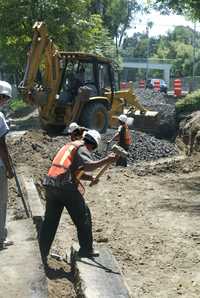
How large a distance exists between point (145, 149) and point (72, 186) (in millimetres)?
11570

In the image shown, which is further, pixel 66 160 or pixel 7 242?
pixel 7 242

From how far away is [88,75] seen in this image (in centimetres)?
1953

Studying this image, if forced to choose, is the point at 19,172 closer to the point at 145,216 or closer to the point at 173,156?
the point at 145,216

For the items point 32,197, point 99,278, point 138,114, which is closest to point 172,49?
point 138,114

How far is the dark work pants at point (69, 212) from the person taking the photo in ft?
23.7

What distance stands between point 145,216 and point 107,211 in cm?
89

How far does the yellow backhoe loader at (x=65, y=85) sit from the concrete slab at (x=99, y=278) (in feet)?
38.2

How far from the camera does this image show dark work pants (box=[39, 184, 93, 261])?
7.23m

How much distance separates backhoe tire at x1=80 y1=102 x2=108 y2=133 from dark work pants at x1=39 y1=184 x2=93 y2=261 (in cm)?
1168

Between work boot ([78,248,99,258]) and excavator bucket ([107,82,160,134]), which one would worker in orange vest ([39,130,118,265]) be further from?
excavator bucket ([107,82,160,134])

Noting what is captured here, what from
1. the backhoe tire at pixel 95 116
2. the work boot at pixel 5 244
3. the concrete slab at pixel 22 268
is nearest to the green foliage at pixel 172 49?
the backhoe tire at pixel 95 116

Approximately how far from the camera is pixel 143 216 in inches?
435

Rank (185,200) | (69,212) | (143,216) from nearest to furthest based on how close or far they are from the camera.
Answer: (69,212) < (143,216) < (185,200)

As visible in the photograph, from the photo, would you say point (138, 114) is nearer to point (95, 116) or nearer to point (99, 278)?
point (95, 116)
